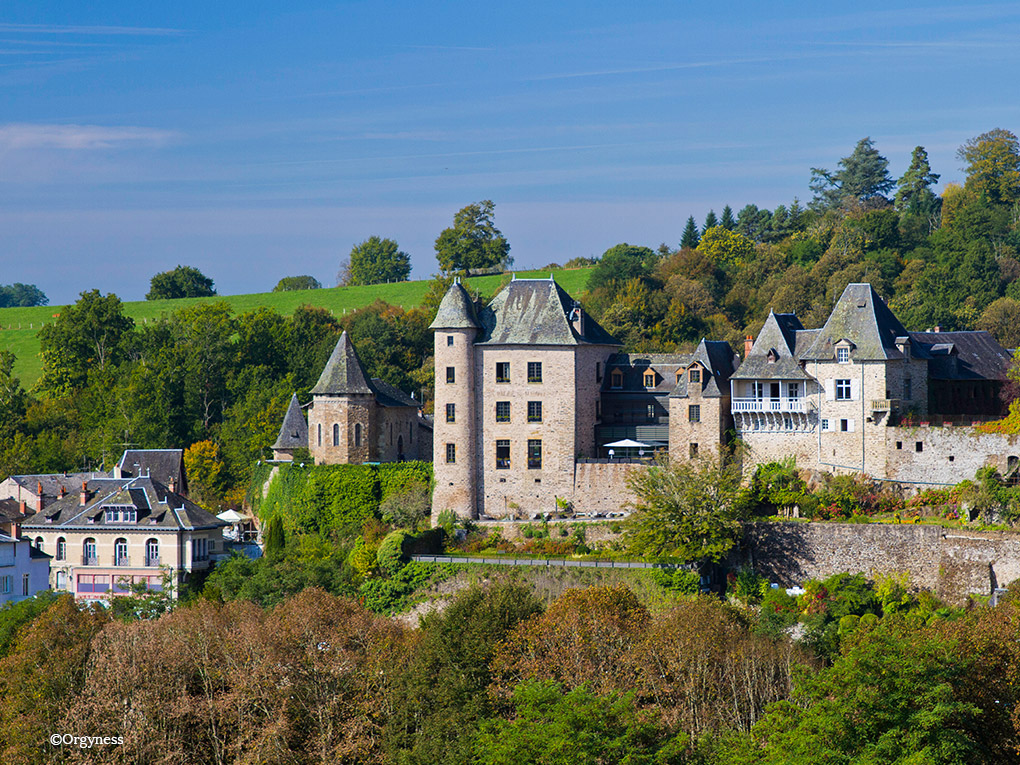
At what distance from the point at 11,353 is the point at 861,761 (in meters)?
86.7

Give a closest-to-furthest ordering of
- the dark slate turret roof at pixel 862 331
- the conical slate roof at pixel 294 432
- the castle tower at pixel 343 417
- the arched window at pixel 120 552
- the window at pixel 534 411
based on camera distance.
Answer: the dark slate turret roof at pixel 862 331 < the window at pixel 534 411 < the arched window at pixel 120 552 < the castle tower at pixel 343 417 < the conical slate roof at pixel 294 432

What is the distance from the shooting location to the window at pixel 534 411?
6362 centimetres

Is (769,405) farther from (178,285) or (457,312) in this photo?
(178,285)

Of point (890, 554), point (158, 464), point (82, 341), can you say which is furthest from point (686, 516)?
point (82, 341)

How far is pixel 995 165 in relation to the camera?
4449 inches

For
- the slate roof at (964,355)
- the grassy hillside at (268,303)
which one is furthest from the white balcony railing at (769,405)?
the grassy hillside at (268,303)

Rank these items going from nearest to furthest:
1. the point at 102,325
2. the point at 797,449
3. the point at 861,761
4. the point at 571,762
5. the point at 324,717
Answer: the point at 861,761
the point at 571,762
the point at 324,717
the point at 797,449
the point at 102,325

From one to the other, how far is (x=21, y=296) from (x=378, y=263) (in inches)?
2766

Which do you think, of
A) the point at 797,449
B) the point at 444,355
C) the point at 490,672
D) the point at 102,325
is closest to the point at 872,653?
the point at 490,672

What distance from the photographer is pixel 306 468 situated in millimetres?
66375

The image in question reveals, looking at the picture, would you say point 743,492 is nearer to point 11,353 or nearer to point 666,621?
point 666,621

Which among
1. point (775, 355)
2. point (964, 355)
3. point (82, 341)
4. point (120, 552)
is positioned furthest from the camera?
point (82, 341)

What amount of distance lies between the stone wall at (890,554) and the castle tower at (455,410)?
13.1 meters

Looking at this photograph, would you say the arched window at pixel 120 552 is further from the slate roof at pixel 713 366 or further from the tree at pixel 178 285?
the tree at pixel 178 285
